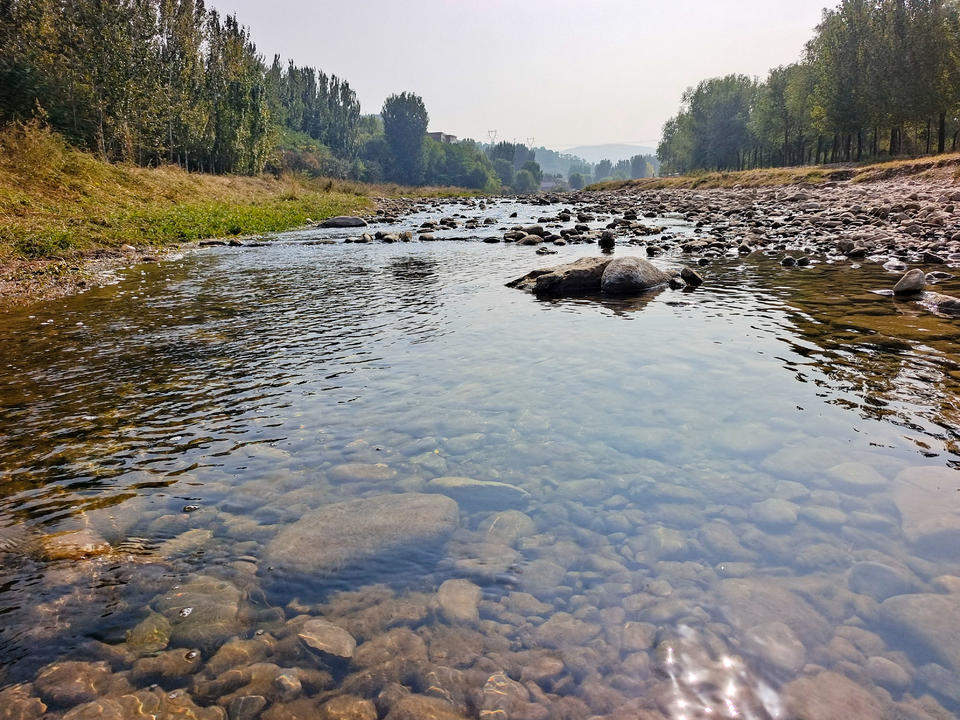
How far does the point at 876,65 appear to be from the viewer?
184 ft

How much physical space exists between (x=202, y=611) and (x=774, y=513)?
4.33 m

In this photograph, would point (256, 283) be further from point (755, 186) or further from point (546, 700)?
point (755, 186)

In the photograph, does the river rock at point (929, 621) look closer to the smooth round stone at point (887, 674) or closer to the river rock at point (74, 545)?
the smooth round stone at point (887, 674)

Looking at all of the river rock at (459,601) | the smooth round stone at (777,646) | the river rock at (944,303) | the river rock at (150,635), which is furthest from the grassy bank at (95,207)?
the river rock at (944,303)

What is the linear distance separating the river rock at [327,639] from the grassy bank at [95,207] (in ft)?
64.9

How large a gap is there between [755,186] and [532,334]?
6507 centimetres

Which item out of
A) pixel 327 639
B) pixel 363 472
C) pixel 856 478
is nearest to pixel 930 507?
pixel 856 478

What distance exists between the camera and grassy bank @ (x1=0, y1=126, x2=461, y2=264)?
19.8 metres

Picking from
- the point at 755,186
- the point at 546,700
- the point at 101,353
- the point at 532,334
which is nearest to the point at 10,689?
Result: the point at 546,700

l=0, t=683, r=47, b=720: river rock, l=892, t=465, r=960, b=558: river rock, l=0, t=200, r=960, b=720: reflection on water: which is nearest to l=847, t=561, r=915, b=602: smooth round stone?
l=0, t=200, r=960, b=720: reflection on water

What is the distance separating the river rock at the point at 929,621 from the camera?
118 inches

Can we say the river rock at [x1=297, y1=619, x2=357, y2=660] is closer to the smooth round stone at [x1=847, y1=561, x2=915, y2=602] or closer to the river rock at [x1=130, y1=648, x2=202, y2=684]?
the river rock at [x1=130, y1=648, x2=202, y2=684]

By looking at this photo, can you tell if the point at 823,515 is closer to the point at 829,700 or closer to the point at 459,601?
the point at 829,700

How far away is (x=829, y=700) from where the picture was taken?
2.74m
